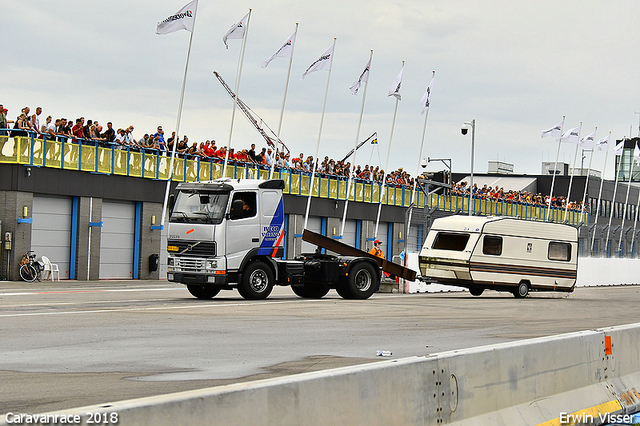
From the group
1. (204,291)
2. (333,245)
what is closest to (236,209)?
(204,291)

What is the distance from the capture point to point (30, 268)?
30.8 meters

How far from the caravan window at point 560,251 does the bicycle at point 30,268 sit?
18598mm

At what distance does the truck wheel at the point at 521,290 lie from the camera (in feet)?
98.6

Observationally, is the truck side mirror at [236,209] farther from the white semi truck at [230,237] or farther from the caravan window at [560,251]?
the caravan window at [560,251]

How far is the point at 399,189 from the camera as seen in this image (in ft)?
173

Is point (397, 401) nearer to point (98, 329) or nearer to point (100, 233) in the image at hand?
point (98, 329)

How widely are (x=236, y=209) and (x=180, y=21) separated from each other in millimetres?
15816

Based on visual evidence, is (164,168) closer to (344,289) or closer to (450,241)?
(450,241)

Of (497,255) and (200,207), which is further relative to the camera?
(497,255)

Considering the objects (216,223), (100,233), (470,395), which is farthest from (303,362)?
(100,233)

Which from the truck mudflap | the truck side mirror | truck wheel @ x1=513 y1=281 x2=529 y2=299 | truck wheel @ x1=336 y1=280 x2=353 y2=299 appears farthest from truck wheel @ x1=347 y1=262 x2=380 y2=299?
truck wheel @ x1=513 y1=281 x2=529 y2=299

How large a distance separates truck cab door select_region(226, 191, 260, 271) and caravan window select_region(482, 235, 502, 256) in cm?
1009

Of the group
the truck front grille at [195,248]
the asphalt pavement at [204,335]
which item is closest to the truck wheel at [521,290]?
the asphalt pavement at [204,335]

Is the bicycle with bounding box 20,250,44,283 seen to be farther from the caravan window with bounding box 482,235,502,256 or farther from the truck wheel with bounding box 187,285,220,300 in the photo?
the caravan window with bounding box 482,235,502,256
